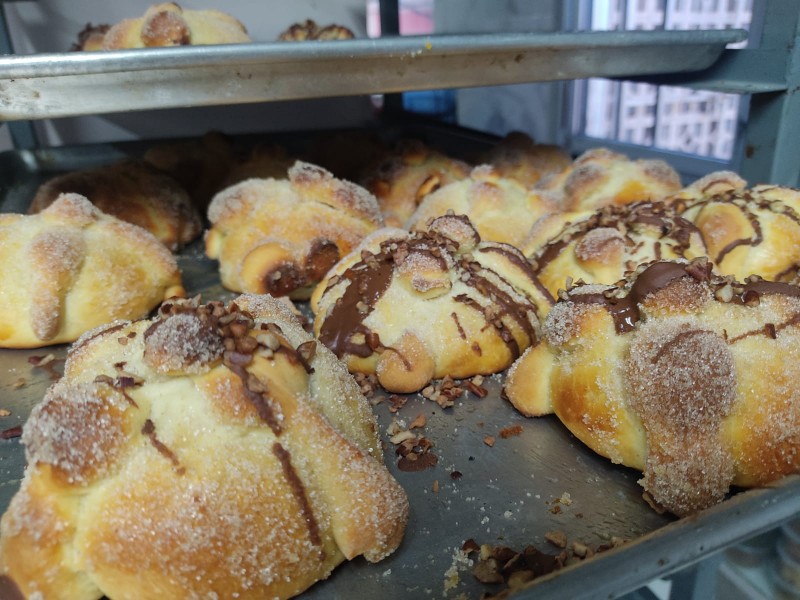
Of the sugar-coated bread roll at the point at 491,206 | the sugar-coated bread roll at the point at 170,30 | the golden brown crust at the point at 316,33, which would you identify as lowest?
the sugar-coated bread roll at the point at 491,206

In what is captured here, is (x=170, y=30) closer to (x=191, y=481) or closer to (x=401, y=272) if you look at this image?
(x=401, y=272)

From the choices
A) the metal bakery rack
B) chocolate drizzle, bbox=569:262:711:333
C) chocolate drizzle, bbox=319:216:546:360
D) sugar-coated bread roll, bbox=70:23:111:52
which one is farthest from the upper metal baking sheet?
sugar-coated bread roll, bbox=70:23:111:52

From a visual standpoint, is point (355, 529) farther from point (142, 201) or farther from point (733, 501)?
point (142, 201)


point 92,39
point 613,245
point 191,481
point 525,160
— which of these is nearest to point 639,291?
point 613,245

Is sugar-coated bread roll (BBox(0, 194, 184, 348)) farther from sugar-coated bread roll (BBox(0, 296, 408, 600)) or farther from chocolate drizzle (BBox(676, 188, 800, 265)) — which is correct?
chocolate drizzle (BBox(676, 188, 800, 265))

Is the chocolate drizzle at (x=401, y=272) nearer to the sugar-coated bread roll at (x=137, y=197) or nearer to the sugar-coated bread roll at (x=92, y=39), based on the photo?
the sugar-coated bread roll at (x=137, y=197)

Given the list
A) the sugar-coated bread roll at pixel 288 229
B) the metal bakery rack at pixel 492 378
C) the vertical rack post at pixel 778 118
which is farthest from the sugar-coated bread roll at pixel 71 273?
the vertical rack post at pixel 778 118
